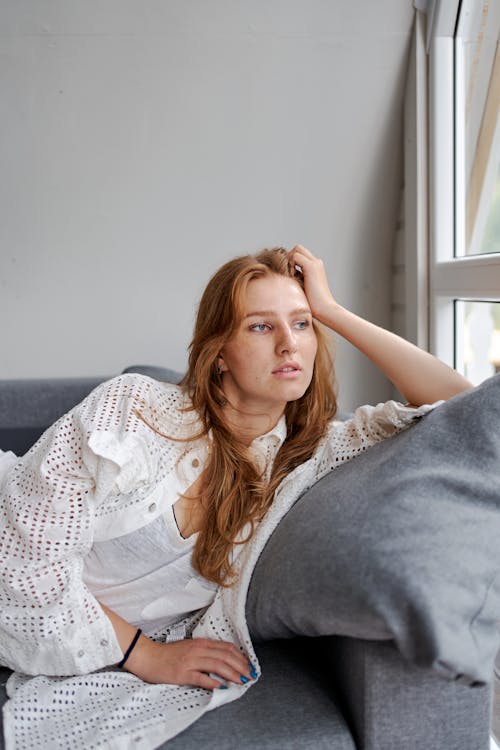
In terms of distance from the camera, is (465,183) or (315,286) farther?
(465,183)

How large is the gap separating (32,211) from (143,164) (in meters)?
0.41

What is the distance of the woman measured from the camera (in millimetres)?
1326

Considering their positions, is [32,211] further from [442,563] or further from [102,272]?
[442,563]

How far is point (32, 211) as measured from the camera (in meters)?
2.78

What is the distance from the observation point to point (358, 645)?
3.76ft

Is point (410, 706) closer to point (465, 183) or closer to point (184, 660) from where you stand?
point (184, 660)

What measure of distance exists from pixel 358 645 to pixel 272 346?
0.56 m

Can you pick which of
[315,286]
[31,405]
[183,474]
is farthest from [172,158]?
[183,474]

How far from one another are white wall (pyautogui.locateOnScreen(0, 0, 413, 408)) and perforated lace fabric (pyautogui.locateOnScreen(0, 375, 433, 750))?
1459 mm

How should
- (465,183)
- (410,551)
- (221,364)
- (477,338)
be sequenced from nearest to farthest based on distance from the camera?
(410,551) < (221,364) < (477,338) < (465,183)

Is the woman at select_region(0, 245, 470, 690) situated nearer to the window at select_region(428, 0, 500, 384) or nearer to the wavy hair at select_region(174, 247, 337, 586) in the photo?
the wavy hair at select_region(174, 247, 337, 586)

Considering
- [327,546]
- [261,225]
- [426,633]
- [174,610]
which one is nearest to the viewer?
[426,633]

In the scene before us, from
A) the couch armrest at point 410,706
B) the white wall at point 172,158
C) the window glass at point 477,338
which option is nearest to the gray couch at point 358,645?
the couch armrest at point 410,706

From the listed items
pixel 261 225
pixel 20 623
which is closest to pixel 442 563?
pixel 20 623
